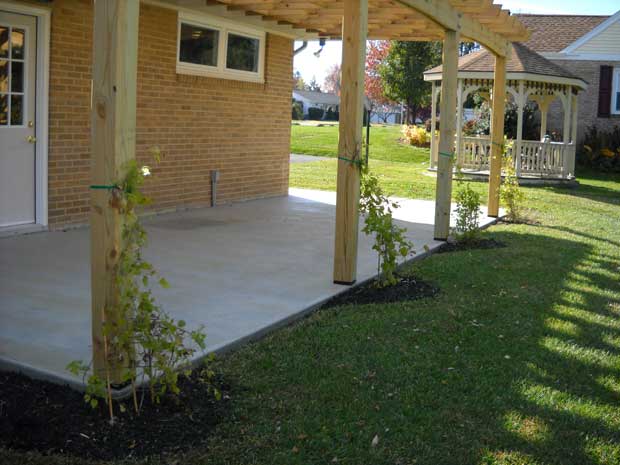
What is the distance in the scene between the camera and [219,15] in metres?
11.5

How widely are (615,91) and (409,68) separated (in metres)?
9.25

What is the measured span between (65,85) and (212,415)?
616 cm

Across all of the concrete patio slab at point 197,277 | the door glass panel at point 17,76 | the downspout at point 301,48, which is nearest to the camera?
the concrete patio slab at point 197,277

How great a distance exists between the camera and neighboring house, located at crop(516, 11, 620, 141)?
26.2m

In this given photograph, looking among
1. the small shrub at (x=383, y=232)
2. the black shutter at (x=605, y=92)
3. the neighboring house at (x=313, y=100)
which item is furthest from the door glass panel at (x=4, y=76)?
the neighboring house at (x=313, y=100)

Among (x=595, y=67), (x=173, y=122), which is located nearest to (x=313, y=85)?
(x=595, y=67)

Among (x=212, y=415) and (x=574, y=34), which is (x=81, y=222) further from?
(x=574, y=34)

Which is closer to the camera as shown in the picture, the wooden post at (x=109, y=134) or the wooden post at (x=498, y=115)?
the wooden post at (x=109, y=134)

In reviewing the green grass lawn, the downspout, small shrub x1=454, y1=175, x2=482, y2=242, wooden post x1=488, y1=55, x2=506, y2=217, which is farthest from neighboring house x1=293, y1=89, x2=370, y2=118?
the green grass lawn

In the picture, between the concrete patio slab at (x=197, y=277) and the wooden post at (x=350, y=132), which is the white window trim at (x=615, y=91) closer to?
the concrete patio slab at (x=197, y=277)

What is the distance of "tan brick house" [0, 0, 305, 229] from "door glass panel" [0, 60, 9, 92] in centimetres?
3

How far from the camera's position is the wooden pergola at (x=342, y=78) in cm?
385

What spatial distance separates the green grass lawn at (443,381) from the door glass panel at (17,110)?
15.0 feet

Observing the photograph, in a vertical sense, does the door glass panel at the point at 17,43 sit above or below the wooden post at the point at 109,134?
above
